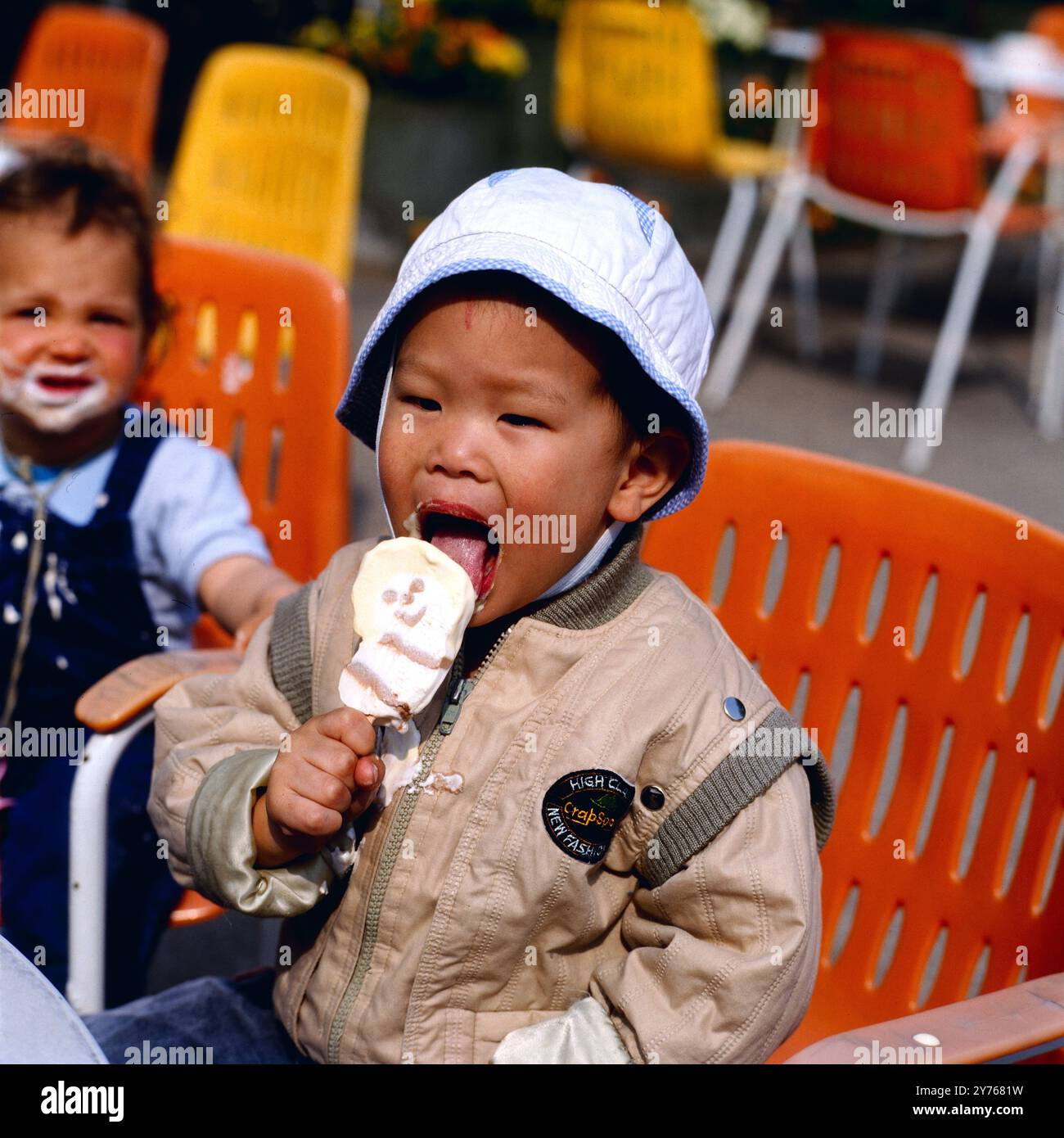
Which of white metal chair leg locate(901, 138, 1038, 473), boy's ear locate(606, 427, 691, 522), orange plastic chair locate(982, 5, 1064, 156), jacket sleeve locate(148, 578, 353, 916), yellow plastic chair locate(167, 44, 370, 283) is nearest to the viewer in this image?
jacket sleeve locate(148, 578, 353, 916)

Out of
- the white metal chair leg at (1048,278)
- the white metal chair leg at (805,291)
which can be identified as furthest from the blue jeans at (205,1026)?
the white metal chair leg at (805,291)

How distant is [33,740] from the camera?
2227 millimetres

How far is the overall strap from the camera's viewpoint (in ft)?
5.65

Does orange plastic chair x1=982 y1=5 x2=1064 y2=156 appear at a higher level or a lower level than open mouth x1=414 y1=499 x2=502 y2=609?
higher

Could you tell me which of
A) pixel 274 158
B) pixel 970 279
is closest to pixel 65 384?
pixel 274 158

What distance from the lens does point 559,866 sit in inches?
62.2

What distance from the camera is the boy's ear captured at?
5.51 ft

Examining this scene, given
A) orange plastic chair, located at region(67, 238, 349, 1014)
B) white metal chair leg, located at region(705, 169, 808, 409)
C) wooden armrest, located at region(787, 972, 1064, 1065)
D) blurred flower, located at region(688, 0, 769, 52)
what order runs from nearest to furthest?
wooden armrest, located at region(787, 972, 1064, 1065), orange plastic chair, located at region(67, 238, 349, 1014), white metal chair leg, located at region(705, 169, 808, 409), blurred flower, located at region(688, 0, 769, 52)

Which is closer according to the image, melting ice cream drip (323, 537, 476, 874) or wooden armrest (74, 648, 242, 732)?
melting ice cream drip (323, 537, 476, 874)

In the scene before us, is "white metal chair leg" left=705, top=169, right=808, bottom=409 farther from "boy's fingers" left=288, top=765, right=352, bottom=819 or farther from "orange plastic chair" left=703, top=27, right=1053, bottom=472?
"boy's fingers" left=288, top=765, right=352, bottom=819

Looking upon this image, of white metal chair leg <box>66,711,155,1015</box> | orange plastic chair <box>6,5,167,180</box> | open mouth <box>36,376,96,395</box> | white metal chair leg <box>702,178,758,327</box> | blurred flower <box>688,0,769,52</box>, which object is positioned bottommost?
white metal chair leg <box>66,711,155,1015</box>

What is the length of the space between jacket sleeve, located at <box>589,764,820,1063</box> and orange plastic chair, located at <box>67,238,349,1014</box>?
1.13m

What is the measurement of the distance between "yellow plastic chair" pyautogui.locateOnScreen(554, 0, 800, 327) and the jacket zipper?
4.90 m

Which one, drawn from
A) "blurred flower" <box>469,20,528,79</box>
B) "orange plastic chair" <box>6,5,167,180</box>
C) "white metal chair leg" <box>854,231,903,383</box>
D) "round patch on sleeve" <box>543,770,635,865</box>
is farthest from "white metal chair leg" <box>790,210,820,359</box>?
"round patch on sleeve" <box>543,770,635,865</box>
